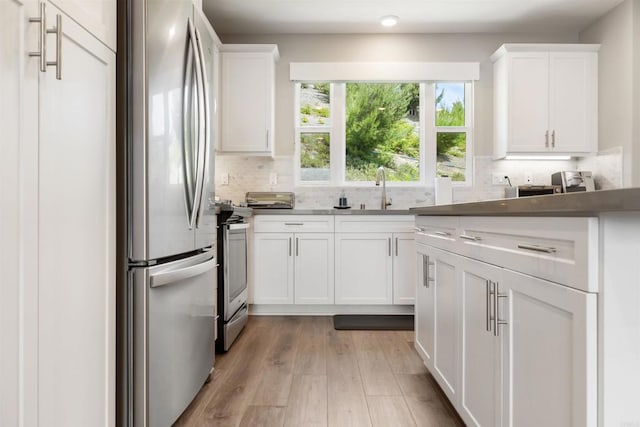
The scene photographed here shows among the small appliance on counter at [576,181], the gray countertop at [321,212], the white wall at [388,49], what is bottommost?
the gray countertop at [321,212]

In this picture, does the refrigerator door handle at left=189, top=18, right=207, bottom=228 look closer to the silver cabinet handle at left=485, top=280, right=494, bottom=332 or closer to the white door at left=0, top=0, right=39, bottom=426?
the white door at left=0, top=0, right=39, bottom=426

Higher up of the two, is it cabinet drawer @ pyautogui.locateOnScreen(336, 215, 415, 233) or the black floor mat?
cabinet drawer @ pyautogui.locateOnScreen(336, 215, 415, 233)

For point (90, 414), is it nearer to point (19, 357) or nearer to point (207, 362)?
point (19, 357)

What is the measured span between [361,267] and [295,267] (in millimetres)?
586

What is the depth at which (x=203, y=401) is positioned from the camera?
200 cm

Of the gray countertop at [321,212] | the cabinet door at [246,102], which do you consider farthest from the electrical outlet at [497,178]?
the cabinet door at [246,102]

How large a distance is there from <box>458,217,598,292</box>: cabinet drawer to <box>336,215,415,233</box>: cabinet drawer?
85.2 inches

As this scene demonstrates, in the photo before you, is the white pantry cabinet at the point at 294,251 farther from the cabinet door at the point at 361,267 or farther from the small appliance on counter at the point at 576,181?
the small appliance on counter at the point at 576,181

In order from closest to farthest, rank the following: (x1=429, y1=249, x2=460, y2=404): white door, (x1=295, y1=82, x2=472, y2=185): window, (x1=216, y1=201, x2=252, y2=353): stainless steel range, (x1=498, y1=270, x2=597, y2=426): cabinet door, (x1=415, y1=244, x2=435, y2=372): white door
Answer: (x1=498, y1=270, x2=597, y2=426): cabinet door
(x1=429, y1=249, x2=460, y2=404): white door
(x1=415, y1=244, x2=435, y2=372): white door
(x1=216, y1=201, x2=252, y2=353): stainless steel range
(x1=295, y1=82, x2=472, y2=185): window

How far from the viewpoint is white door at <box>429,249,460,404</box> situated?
1729 mm

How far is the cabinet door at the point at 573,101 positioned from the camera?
3.85 m

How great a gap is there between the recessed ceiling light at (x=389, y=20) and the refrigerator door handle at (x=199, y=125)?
240cm

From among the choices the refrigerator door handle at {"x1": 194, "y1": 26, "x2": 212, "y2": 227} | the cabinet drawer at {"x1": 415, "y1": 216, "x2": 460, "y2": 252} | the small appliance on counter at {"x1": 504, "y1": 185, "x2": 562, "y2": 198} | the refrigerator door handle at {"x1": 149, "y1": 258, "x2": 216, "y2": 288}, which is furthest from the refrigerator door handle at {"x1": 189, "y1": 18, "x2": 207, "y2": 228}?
the small appliance on counter at {"x1": 504, "y1": 185, "x2": 562, "y2": 198}

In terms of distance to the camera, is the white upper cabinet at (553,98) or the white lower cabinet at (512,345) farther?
the white upper cabinet at (553,98)
